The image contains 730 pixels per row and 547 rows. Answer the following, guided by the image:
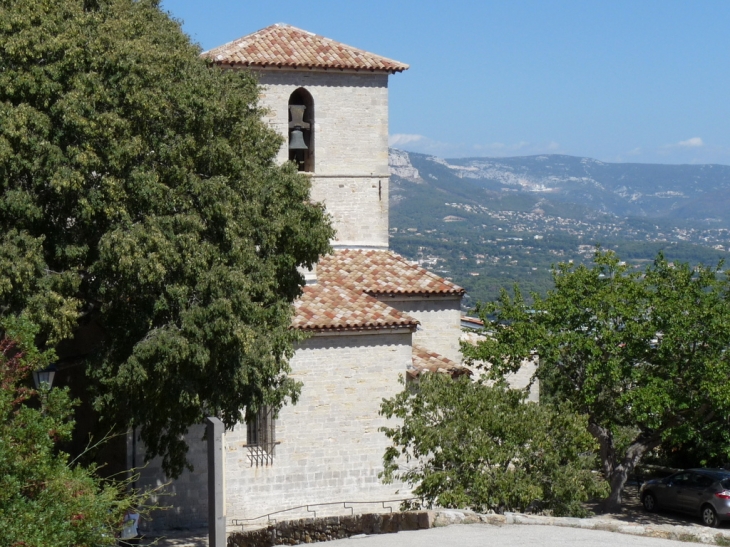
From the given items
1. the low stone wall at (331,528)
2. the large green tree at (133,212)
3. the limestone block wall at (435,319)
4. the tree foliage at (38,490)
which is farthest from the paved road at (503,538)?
the limestone block wall at (435,319)

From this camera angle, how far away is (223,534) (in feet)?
32.5

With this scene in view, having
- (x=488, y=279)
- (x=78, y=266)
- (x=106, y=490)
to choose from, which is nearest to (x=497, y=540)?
(x=106, y=490)

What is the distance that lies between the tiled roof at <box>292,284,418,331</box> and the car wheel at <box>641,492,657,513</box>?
7.71 metres

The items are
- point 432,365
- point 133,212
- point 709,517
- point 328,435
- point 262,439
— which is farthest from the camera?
point 432,365

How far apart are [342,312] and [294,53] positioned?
7034 millimetres

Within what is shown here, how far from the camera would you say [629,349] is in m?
23.4

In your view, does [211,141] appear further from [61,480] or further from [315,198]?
[315,198]

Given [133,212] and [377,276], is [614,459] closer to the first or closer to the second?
[377,276]

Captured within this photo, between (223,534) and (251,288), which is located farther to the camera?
(251,288)

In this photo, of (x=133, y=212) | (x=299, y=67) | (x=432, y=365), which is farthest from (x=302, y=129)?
(x=133, y=212)

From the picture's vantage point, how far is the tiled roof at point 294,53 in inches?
968

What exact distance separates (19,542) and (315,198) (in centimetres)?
1634

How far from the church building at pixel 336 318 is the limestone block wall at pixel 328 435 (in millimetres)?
21

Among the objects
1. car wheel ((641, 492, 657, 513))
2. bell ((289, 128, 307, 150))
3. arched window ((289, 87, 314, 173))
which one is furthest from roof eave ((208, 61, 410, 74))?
car wheel ((641, 492, 657, 513))
